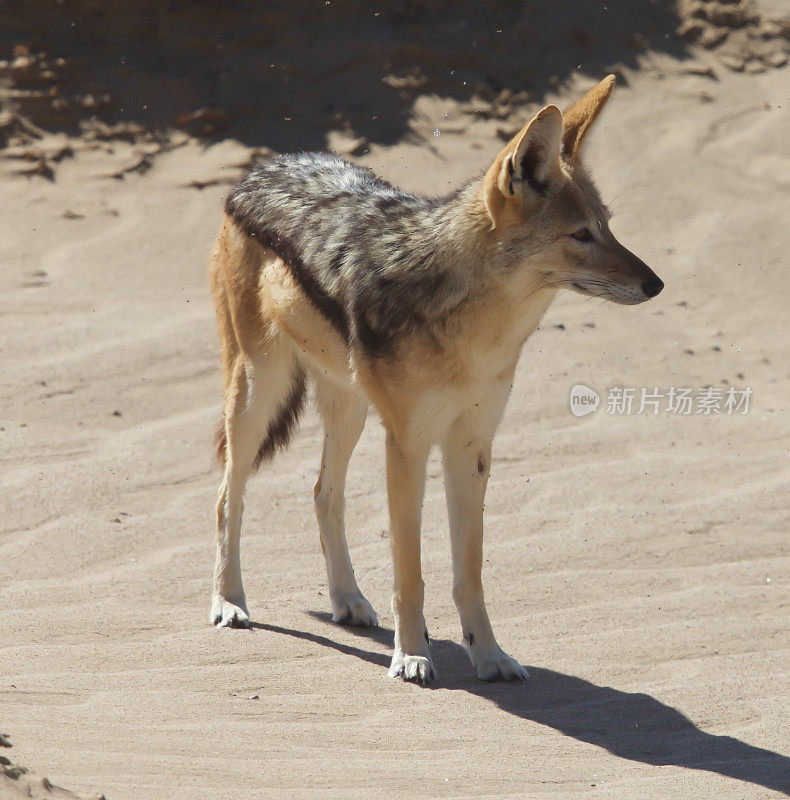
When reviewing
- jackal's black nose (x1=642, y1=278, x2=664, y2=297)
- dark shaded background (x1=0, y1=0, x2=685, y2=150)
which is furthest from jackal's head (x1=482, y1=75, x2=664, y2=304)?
dark shaded background (x1=0, y1=0, x2=685, y2=150)

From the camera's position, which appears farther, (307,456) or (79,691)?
(307,456)

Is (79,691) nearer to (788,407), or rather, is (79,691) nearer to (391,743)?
(391,743)

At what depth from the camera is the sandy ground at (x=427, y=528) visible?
149 inches

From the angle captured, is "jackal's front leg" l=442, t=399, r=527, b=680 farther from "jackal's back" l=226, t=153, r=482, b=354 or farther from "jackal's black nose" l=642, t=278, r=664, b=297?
"jackal's black nose" l=642, t=278, r=664, b=297

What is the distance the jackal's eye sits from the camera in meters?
4.30

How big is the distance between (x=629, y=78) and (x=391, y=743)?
8693 millimetres

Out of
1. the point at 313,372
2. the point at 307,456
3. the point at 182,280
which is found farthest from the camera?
the point at 182,280

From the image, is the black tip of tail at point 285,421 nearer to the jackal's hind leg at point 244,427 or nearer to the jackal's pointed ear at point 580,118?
the jackal's hind leg at point 244,427

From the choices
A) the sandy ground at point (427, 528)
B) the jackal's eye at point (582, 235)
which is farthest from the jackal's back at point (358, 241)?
the sandy ground at point (427, 528)

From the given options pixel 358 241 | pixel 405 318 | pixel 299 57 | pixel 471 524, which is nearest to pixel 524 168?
pixel 405 318

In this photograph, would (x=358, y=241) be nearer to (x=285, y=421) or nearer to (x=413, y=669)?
(x=285, y=421)

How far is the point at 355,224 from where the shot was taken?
4969 mm

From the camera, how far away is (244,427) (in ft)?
17.6

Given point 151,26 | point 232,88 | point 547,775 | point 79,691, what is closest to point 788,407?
point 547,775
